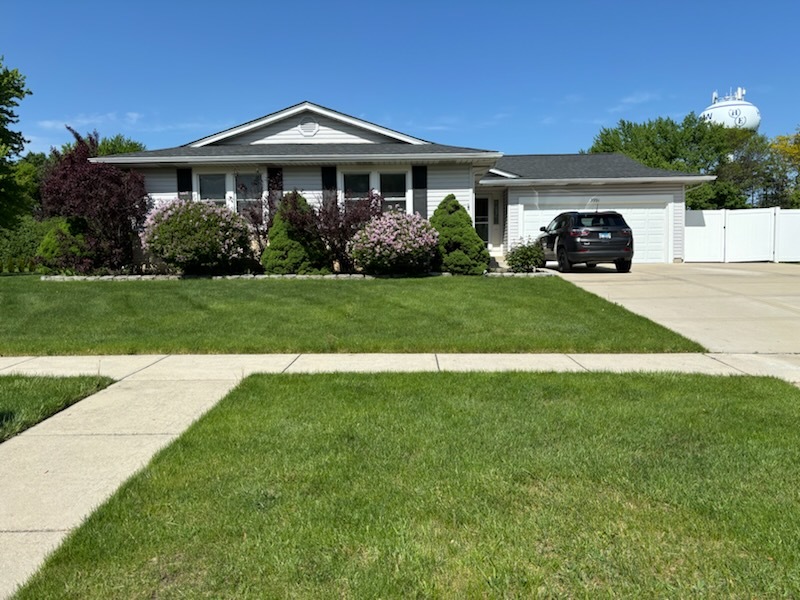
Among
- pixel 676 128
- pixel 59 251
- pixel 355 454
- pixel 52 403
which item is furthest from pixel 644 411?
pixel 676 128

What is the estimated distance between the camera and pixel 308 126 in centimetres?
1803

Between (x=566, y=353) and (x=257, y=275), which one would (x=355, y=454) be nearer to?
(x=566, y=353)

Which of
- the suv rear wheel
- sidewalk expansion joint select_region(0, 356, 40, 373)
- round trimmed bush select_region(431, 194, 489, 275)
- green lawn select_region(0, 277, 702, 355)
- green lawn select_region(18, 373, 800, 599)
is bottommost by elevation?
green lawn select_region(18, 373, 800, 599)

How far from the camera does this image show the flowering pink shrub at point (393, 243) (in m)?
13.6

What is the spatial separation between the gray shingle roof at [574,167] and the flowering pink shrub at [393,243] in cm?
642

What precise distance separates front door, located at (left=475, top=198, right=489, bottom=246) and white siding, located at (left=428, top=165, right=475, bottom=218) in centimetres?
552

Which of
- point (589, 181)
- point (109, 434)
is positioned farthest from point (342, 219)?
point (109, 434)

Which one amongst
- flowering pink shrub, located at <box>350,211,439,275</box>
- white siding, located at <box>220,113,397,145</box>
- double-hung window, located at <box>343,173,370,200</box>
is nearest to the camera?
flowering pink shrub, located at <box>350,211,439,275</box>

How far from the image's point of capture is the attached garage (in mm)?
19250

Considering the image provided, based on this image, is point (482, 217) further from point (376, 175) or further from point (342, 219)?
point (342, 219)

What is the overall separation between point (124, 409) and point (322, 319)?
4.53 meters

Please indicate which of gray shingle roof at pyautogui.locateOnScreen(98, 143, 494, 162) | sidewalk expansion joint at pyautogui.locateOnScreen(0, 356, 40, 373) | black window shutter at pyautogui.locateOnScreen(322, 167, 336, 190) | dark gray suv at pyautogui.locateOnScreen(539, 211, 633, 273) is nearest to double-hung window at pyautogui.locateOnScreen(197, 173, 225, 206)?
gray shingle roof at pyautogui.locateOnScreen(98, 143, 494, 162)

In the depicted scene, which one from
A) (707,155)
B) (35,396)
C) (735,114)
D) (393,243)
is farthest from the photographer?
(735,114)

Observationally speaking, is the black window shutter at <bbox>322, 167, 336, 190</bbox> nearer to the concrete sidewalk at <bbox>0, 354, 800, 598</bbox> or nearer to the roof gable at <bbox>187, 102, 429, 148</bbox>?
the roof gable at <bbox>187, 102, 429, 148</bbox>
